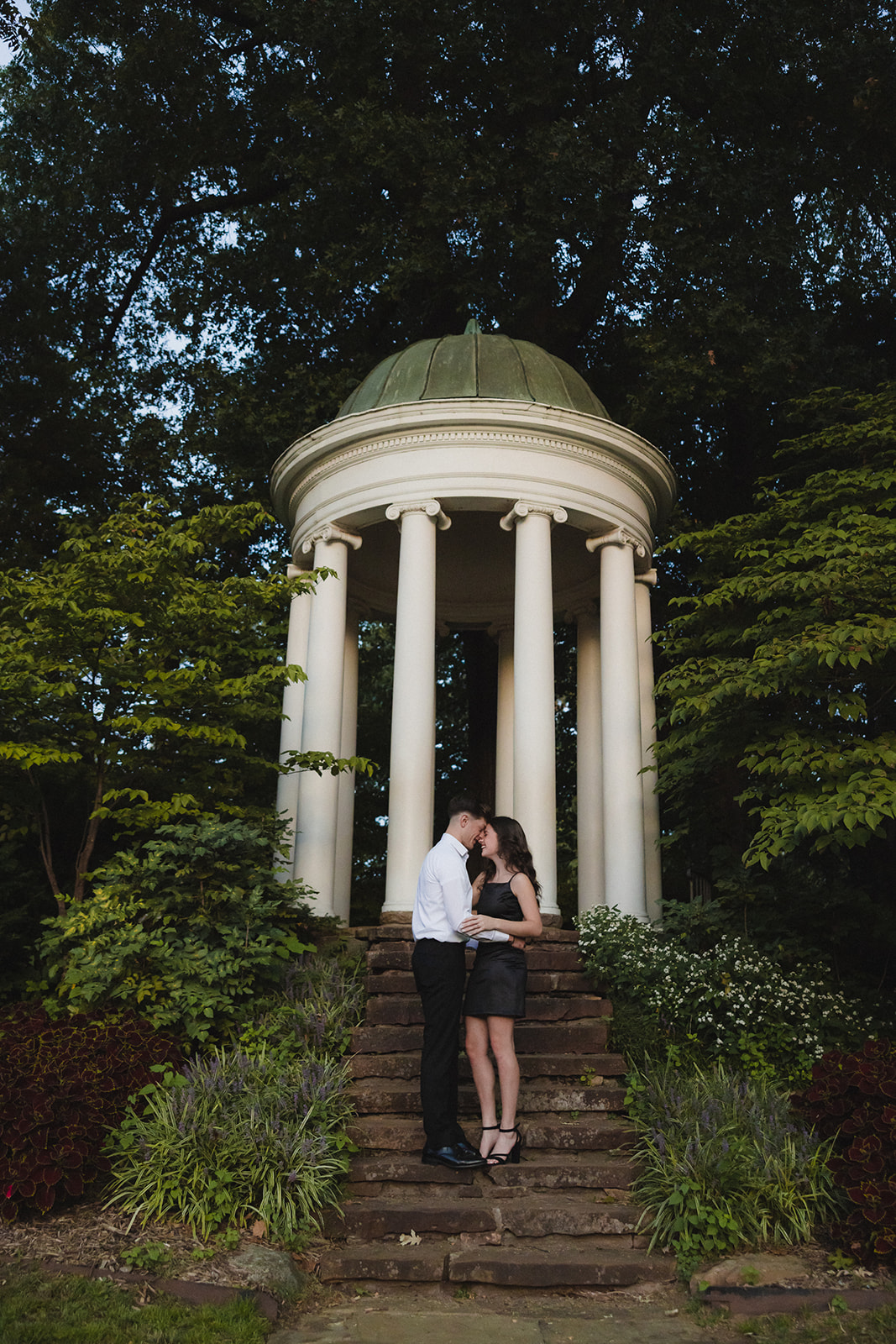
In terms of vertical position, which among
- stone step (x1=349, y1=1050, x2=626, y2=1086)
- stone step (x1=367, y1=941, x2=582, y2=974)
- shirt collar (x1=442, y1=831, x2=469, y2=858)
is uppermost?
shirt collar (x1=442, y1=831, x2=469, y2=858)

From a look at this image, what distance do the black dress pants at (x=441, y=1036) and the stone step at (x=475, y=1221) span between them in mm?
541

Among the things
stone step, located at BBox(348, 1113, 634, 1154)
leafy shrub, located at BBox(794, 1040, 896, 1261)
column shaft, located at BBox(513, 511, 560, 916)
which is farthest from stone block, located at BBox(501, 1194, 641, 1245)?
column shaft, located at BBox(513, 511, 560, 916)

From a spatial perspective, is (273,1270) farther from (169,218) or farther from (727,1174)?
(169,218)

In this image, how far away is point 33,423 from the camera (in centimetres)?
1738

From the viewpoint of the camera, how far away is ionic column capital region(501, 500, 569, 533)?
12.6m

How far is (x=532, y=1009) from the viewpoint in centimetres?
938

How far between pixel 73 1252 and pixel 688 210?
51.3ft

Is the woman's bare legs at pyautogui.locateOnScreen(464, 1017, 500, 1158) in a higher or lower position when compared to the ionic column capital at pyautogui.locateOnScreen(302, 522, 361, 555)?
lower

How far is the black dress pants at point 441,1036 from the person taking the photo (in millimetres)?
7039

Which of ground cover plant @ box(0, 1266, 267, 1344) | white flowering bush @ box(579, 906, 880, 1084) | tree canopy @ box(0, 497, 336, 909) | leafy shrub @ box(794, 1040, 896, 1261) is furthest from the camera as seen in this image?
tree canopy @ box(0, 497, 336, 909)

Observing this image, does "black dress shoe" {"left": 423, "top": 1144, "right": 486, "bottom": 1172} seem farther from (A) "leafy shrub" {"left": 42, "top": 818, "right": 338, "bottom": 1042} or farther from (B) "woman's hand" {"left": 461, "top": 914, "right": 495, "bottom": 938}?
(A) "leafy shrub" {"left": 42, "top": 818, "right": 338, "bottom": 1042}

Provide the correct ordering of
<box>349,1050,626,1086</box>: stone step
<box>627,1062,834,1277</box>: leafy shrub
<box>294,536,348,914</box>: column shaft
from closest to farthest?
<box>627,1062,834,1277</box>: leafy shrub
<box>349,1050,626,1086</box>: stone step
<box>294,536,348,914</box>: column shaft

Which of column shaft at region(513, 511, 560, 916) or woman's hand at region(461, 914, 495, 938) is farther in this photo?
column shaft at region(513, 511, 560, 916)

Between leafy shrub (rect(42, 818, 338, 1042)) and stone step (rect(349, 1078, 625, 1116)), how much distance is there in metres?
1.43
